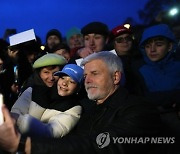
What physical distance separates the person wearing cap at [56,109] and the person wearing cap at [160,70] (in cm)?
73

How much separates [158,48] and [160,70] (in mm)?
248

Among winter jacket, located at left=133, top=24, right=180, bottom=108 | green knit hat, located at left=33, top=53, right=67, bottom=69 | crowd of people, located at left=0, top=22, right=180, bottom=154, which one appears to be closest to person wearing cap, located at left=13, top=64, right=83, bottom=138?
crowd of people, located at left=0, top=22, right=180, bottom=154

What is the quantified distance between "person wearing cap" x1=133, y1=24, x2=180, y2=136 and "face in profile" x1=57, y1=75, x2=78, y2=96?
71 centimetres

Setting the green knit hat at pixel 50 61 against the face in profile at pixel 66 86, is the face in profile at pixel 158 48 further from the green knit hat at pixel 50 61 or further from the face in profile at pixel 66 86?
the green knit hat at pixel 50 61

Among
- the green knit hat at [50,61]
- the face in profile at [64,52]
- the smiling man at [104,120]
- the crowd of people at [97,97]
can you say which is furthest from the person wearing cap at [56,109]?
the face in profile at [64,52]

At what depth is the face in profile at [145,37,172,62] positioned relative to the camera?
3488mm

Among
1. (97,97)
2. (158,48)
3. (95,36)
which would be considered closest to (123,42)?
(95,36)

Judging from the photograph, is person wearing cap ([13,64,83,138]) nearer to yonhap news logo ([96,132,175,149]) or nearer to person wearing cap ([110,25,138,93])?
yonhap news logo ([96,132,175,149])

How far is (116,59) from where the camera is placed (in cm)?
277

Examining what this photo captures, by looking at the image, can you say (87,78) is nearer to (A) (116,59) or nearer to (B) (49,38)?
(A) (116,59)

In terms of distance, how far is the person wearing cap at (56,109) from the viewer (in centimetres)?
237

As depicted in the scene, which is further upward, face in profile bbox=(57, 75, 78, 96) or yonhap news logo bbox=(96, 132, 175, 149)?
face in profile bbox=(57, 75, 78, 96)

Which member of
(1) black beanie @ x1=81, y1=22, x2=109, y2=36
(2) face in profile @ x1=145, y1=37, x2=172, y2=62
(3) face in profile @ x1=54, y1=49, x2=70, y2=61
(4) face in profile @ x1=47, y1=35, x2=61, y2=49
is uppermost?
(4) face in profile @ x1=47, y1=35, x2=61, y2=49

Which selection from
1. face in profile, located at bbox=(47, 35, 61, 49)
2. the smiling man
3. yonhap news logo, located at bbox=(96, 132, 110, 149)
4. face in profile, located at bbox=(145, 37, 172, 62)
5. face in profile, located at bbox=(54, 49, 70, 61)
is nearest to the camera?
the smiling man
